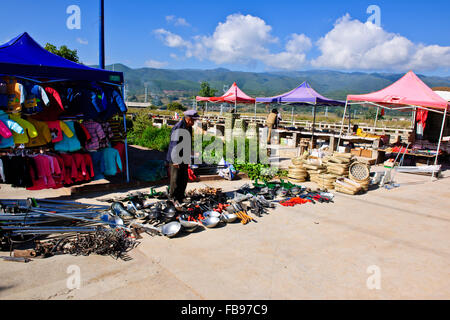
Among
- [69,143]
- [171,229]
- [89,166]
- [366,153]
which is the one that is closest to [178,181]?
[171,229]

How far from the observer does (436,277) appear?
3768 millimetres

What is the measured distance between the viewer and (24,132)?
5.68 meters

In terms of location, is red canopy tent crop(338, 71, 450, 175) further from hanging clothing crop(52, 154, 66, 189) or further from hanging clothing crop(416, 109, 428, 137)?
hanging clothing crop(52, 154, 66, 189)

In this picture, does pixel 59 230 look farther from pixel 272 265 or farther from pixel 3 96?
pixel 3 96

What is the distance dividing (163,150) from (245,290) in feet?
31.0

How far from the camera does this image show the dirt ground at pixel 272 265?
3.19 meters

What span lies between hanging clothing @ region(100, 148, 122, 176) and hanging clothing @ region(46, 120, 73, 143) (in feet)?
3.15

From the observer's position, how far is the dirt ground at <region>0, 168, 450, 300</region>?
10.5 feet

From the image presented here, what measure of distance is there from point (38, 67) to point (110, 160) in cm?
246

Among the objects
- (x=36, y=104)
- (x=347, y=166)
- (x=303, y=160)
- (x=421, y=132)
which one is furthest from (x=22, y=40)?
(x=421, y=132)

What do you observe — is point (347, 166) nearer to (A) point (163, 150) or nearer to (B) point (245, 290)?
(B) point (245, 290)

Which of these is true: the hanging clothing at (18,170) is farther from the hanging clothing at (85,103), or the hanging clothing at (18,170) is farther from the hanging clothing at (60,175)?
the hanging clothing at (85,103)

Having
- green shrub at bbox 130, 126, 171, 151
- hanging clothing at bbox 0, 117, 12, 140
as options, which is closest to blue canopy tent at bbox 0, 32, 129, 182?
hanging clothing at bbox 0, 117, 12, 140

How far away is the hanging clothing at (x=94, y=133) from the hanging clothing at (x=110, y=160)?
0.85ft
